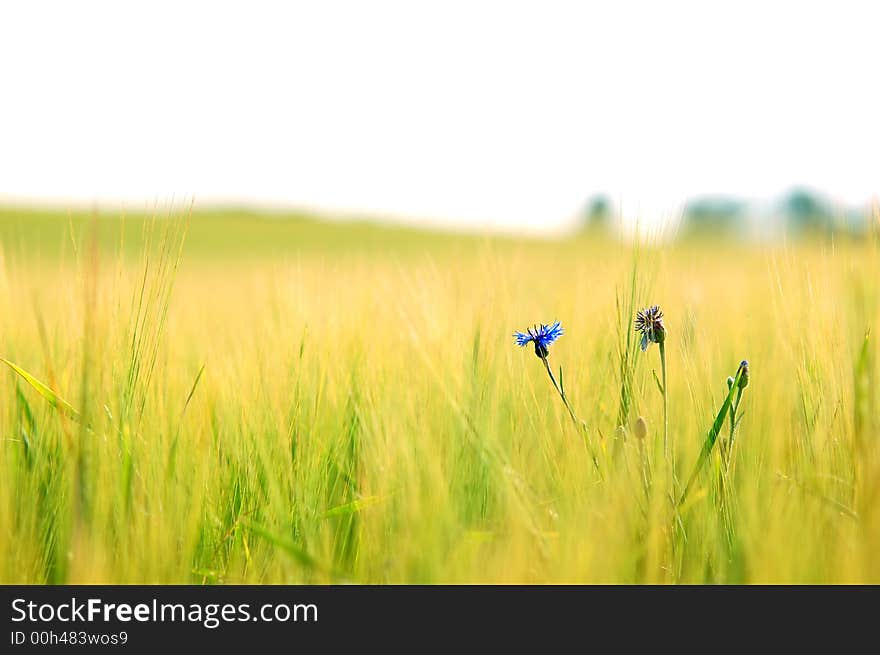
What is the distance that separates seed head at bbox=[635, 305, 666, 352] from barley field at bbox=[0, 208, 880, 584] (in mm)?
16

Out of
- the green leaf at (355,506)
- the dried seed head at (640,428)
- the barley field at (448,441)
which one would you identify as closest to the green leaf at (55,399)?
the barley field at (448,441)

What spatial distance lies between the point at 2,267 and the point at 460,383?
69 cm

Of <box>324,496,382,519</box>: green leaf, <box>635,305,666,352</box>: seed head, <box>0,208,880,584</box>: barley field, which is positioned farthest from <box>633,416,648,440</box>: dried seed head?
<box>324,496,382,519</box>: green leaf

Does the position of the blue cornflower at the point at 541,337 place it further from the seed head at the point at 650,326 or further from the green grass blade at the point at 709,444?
the green grass blade at the point at 709,444

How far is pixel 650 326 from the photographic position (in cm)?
103

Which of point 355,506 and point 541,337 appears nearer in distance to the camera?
point 355,506

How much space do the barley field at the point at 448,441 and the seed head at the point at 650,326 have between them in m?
0.02

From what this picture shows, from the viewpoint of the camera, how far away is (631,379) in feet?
3.44

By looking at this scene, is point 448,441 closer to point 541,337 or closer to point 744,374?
point 541,337

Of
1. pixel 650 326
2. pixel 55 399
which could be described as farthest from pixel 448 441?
pixel 55 399

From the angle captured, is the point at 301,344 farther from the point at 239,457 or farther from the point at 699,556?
the point at 699,556

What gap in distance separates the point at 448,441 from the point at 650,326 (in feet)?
0.97

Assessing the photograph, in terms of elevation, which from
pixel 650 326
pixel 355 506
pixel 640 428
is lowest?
pixel 355 506
